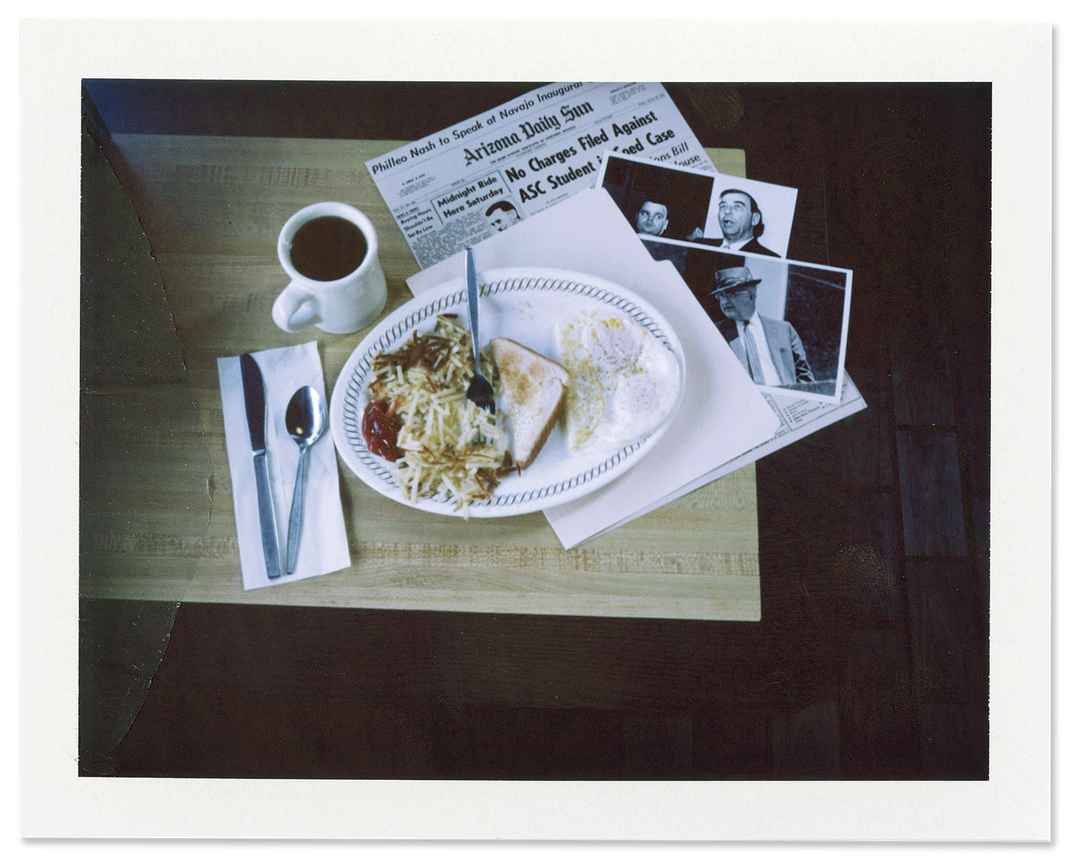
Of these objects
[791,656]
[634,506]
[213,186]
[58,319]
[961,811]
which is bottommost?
[961,811]

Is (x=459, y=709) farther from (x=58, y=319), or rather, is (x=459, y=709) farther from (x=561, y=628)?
(x=58, y=319)

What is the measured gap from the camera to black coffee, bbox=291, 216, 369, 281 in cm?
46

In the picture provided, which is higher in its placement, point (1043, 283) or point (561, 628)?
point (1043, 283)

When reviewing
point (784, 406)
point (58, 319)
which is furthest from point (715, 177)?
Answer: point (58, 319)

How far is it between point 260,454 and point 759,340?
46 cm

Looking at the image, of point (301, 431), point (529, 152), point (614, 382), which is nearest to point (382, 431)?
point (301, 431)

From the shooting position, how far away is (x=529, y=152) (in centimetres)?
56

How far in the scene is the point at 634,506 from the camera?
1.64ft

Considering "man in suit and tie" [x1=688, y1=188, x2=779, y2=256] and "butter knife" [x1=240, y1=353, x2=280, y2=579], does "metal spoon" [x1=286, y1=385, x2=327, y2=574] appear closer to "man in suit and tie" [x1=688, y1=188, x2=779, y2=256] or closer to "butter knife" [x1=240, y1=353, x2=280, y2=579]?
"butter knife" [x1=240, y1=353, x2=280, y2=579]

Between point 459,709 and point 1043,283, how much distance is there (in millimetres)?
628

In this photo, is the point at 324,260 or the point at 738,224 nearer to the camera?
the point at 324,260

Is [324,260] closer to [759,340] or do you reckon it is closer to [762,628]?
[759,340]

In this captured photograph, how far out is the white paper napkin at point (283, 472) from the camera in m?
0.49

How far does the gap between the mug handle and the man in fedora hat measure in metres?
0.36
